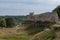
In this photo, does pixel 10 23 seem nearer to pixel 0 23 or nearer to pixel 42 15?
pixel 0 23

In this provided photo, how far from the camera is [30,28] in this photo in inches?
1866

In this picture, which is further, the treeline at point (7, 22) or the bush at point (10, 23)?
the bush at point (10, 23)

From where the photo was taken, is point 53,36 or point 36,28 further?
point 36,28

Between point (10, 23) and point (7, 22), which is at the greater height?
point (7, 22)

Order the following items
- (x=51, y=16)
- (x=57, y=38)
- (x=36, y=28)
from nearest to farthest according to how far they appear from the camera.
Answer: (x=57, y=38) < (x=36, y=28) < (x=51, y=16)

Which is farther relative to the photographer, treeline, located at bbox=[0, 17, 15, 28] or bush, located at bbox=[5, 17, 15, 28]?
bush, located at bbox=[5, 17, 15, 28]

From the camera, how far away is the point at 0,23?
60500 millimetres

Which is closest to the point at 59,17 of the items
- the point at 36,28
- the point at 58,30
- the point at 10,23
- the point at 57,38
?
the point at 10,23

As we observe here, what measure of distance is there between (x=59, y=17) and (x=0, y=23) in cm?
1663

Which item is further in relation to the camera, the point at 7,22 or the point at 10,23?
the point at 10,23

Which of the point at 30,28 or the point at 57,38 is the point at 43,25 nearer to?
the point at 30,28

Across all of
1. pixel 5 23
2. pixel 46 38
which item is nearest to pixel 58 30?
pixel 46 38

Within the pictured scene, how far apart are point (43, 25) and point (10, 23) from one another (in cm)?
1685

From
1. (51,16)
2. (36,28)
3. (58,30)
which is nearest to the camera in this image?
(58,30)
